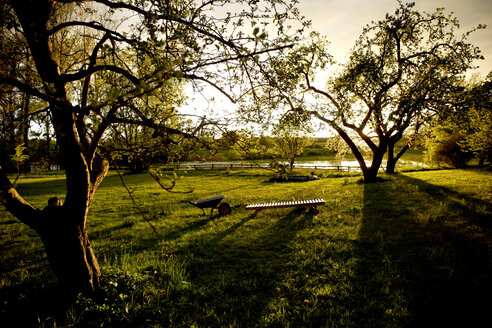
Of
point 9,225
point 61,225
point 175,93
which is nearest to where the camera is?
point 61,225

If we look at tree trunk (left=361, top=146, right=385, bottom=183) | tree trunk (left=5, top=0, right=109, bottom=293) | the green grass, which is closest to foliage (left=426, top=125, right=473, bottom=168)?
tree trunk (left=361, top=146, right=385, bottom=183)

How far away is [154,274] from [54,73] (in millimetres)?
4369

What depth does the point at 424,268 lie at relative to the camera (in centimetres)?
483

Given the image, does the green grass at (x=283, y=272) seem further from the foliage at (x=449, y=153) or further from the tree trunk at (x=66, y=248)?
the foliage at (x=449, y=153)

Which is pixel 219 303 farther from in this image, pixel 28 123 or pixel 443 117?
pixel 443 117

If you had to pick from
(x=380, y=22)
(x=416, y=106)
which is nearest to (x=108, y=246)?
(x=416, y=106)

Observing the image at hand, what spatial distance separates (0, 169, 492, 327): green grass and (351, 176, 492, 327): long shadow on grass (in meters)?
0.02

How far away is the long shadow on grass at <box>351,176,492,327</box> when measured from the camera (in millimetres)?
3635

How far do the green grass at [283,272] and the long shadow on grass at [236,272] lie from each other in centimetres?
→ 3

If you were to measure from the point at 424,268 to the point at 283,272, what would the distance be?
10.4 feet

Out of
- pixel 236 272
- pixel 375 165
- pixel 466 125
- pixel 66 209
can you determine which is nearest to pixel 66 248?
pixel 66 209

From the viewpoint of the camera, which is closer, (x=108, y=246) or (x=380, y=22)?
(x=108, y=246)

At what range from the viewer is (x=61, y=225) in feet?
12.0

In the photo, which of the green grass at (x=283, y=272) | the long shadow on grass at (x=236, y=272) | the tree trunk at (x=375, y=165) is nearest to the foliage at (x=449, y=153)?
the tree trunk at (x=375, y=165)
